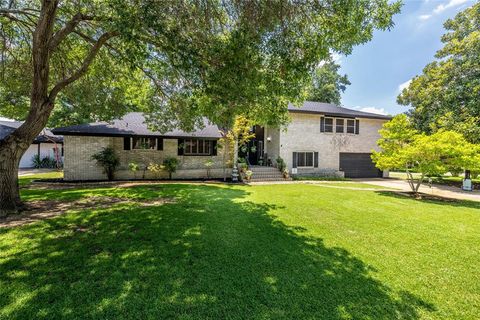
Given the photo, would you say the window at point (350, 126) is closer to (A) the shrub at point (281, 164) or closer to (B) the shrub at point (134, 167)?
(A) the shrub at point (281, 164)

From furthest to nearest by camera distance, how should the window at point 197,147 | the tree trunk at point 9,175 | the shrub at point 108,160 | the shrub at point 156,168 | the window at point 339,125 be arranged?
the window at point 339,125 < the window at point 197,147 < the shrub at point 156,168 < the shrub at point 108,160 < the tree trunk at point 9,175

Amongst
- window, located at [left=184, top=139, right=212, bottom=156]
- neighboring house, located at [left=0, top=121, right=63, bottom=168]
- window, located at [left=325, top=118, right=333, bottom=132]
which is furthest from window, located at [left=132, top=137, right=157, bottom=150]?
window, located at [left=325, top=118, right=333, bottom=132]

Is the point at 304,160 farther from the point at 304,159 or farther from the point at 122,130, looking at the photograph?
the point at 122,130

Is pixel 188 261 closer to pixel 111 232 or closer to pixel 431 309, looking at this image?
pixel 111 232

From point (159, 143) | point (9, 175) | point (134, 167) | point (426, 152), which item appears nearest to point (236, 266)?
point (9, 175)

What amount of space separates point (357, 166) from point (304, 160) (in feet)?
18.8

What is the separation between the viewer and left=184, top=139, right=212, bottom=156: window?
17312 mm

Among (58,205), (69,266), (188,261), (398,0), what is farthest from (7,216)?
(398,0)

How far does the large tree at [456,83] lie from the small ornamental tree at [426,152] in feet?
22.2

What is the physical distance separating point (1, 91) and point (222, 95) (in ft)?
59.7

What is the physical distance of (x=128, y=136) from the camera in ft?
49.9

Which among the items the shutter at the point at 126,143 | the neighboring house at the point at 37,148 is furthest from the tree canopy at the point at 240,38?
the neighboring house at the point at 37,148

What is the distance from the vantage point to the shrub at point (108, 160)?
1436cm

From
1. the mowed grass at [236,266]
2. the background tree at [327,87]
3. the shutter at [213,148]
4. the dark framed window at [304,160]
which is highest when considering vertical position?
the background tree at [327,87]
